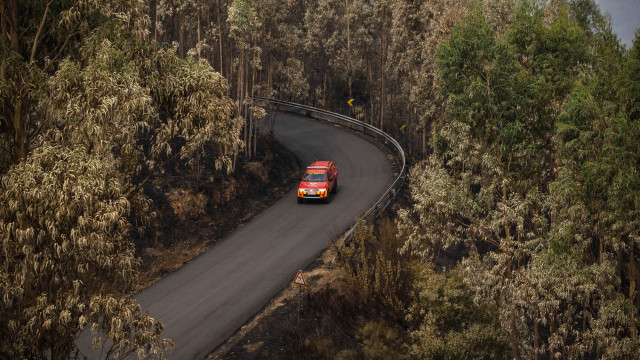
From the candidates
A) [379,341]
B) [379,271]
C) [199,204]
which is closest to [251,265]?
[379,271]

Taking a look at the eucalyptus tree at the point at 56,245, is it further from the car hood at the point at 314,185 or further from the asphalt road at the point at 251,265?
the car hood at the point at 314,185

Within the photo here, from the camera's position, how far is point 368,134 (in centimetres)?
4459

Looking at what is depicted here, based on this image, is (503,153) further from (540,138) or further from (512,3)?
(512,3)

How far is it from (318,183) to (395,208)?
437 centimetres

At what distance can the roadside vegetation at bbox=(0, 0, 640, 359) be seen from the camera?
12.5 metres

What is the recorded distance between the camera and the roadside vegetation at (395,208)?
12.5 meters

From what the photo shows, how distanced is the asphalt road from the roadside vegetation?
121cm

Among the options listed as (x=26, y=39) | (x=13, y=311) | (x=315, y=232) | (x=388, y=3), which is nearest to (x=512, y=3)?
(x=388, y=3)

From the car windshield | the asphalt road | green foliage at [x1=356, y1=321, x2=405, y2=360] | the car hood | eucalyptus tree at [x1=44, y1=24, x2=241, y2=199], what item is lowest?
green foliage at [x1=356, y1=321, x2=405, y2=360]

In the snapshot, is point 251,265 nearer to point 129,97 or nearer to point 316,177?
point 316,177

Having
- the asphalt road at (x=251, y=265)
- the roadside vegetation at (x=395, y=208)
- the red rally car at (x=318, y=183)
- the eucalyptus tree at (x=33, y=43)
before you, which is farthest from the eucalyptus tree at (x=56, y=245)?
the red rally car at (x=318, y=183)

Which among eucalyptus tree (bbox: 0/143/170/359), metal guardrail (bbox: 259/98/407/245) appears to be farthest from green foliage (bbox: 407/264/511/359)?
eucalyptus tree (bbox: 0/143/170/359)

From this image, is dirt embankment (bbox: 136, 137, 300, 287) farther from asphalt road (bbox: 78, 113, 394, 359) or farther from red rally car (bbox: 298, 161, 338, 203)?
red rally car (bbox: 298, 161, 338, 203)

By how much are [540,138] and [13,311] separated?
20.7 metres
